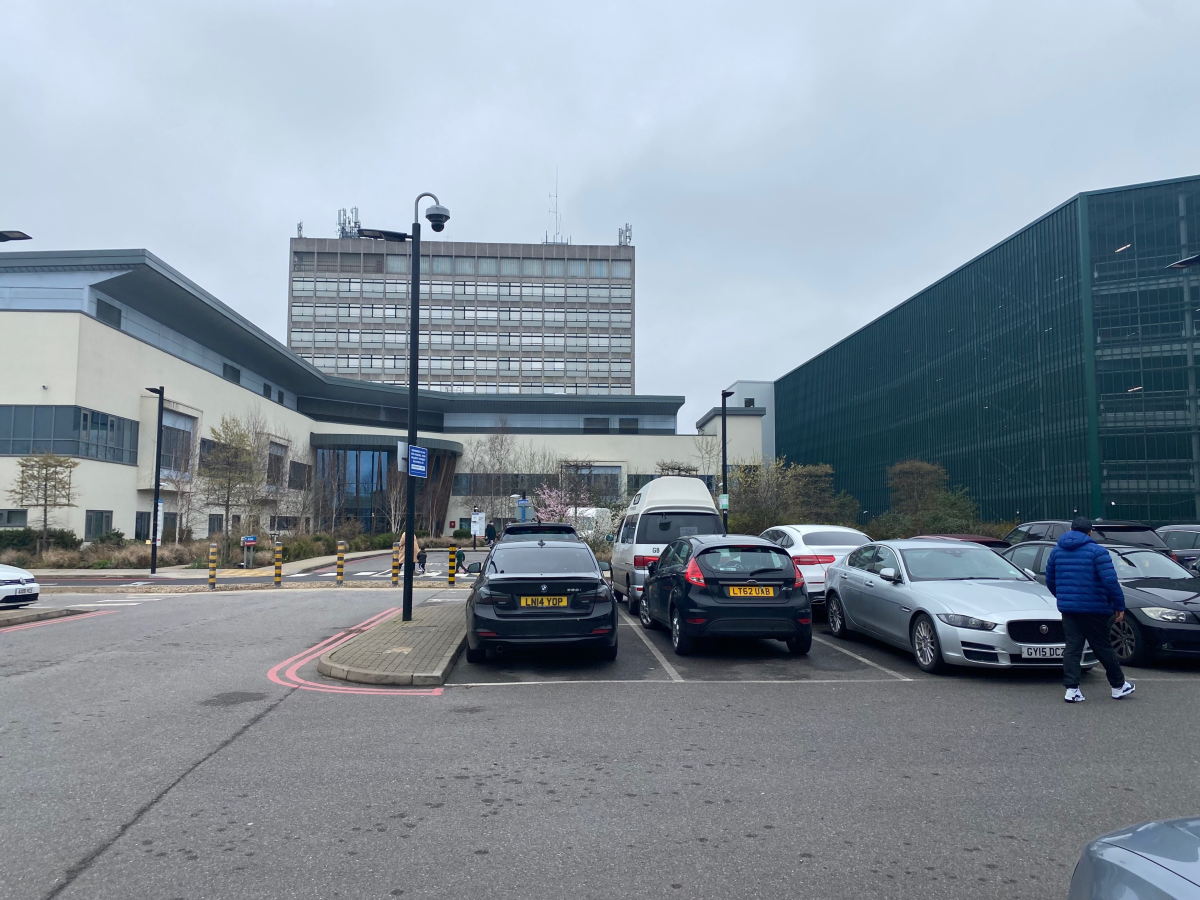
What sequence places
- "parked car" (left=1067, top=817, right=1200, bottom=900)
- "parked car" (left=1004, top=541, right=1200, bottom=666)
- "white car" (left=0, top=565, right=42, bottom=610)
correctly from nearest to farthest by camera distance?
"parked car" (left=1067, top=817, right=1200, bottom=900) < "parked car" (left=1004, top=541, right=1200, bottom=666) < "white car" (left=0, top=565, right=42, bottom=610)

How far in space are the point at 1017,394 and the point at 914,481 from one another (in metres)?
10.9

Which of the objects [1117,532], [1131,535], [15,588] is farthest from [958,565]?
[15,588]

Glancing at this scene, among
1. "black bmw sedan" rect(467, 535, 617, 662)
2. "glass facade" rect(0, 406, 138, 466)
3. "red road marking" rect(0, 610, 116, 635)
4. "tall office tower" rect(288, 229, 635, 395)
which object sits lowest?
"red road marking" rect(0, 610, 116, 635)

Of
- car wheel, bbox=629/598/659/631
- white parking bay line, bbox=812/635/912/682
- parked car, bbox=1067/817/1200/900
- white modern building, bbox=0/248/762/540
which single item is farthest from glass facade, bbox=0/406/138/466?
parked car, bbox=1067/817/1200/900

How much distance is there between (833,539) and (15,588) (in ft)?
52.0

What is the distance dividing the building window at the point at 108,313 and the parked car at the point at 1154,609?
1645 inches

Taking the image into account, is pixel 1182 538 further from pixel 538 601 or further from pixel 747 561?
pixel 538 601

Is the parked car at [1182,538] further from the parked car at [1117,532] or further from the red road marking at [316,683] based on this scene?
the red road marking at [316,683]

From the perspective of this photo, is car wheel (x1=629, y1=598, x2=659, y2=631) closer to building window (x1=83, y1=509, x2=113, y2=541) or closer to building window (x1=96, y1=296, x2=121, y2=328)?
building window (x1=83, y1=509, x2=113, y2=541)

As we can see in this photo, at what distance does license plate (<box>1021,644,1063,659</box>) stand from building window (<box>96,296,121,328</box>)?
137 feet

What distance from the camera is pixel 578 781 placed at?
212 inches

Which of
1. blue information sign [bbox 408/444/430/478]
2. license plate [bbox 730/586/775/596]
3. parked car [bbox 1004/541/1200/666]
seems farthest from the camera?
blue information sign [bbox 408/444/430/478]

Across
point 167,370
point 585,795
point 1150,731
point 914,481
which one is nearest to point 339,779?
point 585,795

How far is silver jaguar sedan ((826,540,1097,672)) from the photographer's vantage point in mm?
8656
